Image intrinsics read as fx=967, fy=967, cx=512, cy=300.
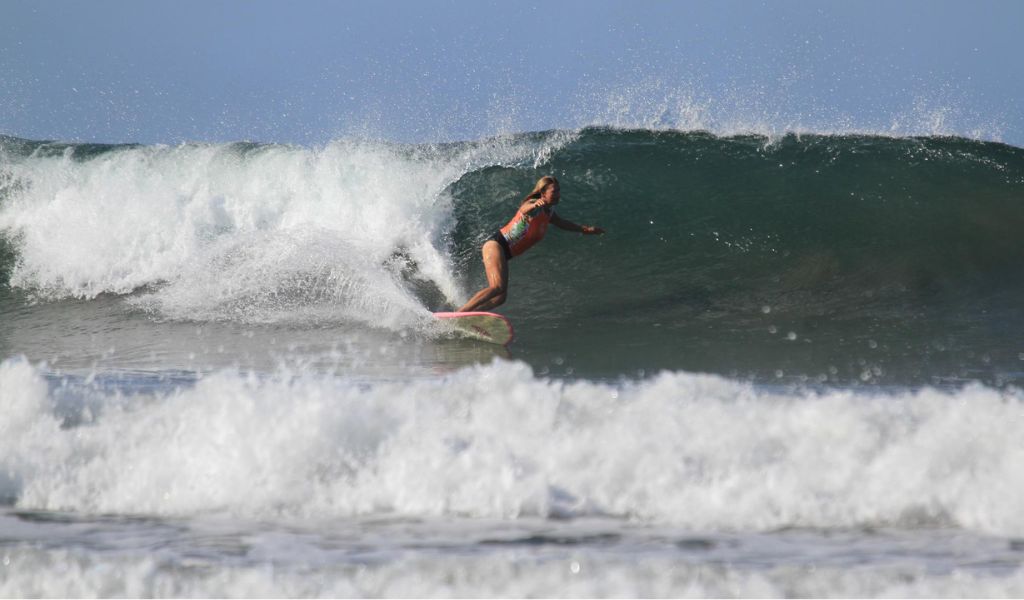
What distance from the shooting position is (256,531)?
11.2 ft

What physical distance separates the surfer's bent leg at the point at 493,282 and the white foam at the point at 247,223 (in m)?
0.68

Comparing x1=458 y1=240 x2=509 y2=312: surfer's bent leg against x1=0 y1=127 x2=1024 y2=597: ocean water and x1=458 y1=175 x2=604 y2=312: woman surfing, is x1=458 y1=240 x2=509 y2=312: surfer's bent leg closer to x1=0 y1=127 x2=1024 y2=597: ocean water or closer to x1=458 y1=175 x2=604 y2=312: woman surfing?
x1=458 y1=175 x2=604 y2=312: woman surfing

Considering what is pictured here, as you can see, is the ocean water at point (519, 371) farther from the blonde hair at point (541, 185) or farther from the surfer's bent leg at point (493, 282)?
the blonde hair at point (541, 185)

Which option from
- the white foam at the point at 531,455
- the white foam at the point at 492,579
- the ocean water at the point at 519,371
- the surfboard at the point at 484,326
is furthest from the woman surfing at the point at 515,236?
the white foam at the point at 492,579

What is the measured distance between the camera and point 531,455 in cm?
385

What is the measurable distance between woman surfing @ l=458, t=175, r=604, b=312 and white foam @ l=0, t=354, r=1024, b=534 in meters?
3.06

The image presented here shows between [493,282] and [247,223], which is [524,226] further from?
[247,223]

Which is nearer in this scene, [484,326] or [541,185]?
[484,326]

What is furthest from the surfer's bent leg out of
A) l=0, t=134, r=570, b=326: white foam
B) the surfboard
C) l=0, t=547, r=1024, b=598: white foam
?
l=0, t=547, r=1024, b=598: white foam

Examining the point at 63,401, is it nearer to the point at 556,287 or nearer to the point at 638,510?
the point at 638,510

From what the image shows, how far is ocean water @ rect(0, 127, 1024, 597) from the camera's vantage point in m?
3.16

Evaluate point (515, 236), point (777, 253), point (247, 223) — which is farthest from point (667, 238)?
point (247, 223)

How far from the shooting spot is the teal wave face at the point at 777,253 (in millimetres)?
7016

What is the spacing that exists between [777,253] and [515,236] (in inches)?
132
